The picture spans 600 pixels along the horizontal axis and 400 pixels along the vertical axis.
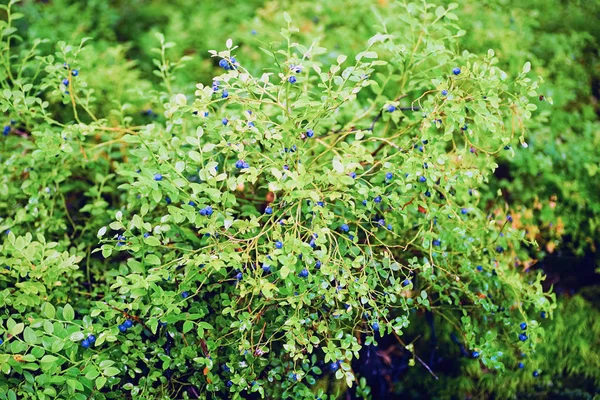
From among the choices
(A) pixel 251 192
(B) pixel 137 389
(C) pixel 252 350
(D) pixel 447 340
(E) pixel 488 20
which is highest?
(E) pixel 488 20

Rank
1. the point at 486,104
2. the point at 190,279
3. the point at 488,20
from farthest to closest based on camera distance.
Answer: the point at 488,20 → the point at 486,104 → the point at 190,279

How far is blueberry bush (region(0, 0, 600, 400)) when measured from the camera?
1.65m

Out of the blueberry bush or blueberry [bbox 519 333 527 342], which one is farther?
blueberry [bbox 519 333 527 342]

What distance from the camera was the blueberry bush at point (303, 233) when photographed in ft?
5.41

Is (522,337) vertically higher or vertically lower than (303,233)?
lower

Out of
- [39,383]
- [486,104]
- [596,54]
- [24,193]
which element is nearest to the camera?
[39,383]

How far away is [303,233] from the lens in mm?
1800

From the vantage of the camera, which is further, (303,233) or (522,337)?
(522,337)

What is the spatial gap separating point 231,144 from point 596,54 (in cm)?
345

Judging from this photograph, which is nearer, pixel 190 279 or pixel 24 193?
pixel 190 279

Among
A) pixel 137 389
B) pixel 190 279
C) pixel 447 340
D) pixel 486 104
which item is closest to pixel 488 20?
pixel 486 104

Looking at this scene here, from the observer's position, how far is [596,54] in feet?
13.0

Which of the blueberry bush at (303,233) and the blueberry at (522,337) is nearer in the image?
the blueberry bush at (303,233)

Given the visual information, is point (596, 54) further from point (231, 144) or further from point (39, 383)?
point (39, 383)
